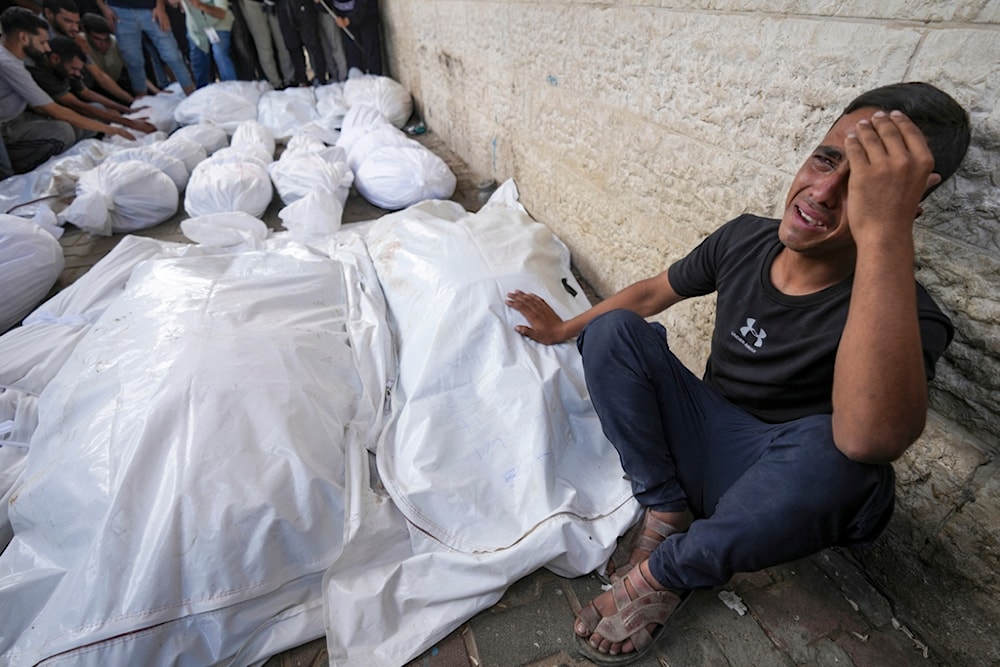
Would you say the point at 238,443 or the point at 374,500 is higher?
the point at 238,443

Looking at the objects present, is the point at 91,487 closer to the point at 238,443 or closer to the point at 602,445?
the point at 238,443

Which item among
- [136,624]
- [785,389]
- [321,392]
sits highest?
[785,389]

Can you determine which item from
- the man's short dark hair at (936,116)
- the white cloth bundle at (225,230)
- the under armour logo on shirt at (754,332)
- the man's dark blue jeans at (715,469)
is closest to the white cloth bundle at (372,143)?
the white cloth bundle at (225,230)

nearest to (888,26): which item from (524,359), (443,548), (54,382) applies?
(524,359)

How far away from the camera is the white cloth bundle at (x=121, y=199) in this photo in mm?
2734

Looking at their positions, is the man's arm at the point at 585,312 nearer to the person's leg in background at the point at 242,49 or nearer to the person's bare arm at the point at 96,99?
the person's bare arm at the point at 96,99

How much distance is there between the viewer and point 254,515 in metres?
1.13

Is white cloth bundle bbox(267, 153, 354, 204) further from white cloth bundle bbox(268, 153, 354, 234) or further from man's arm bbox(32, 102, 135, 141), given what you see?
man's arm bbox(32, 102, 135, 141)

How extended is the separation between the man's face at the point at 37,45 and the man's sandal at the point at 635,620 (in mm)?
5600

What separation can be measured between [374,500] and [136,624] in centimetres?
55

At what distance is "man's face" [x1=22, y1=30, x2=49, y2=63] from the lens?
3729 mm

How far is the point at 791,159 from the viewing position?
127 centimetres

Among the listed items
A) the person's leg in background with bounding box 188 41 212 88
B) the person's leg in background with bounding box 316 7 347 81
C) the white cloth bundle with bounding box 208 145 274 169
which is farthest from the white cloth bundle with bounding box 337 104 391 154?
the person's leg in background with bounding box 188 41 212 88

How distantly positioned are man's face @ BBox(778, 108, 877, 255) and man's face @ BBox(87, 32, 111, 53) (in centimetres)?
712
